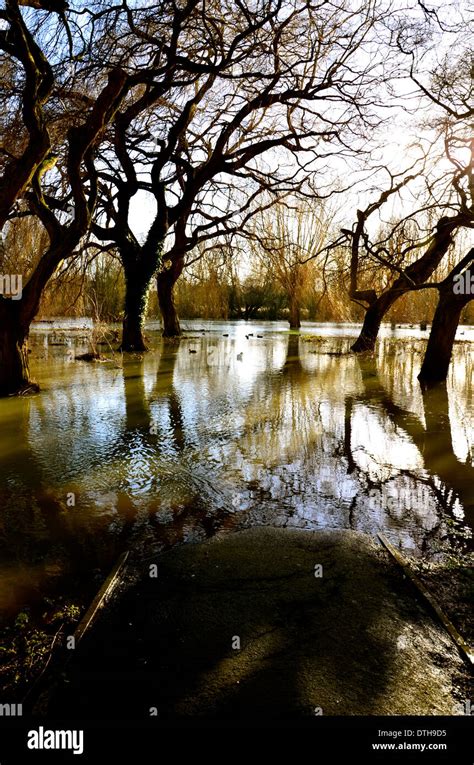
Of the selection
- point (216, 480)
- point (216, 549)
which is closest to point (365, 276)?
point (216, 480)

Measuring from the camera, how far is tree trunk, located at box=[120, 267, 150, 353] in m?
14.7

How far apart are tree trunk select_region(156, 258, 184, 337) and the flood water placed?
11087 millimetres

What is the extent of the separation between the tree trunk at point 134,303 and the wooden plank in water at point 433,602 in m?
12.5

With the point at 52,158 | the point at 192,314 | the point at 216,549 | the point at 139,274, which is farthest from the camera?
the point at 192,314

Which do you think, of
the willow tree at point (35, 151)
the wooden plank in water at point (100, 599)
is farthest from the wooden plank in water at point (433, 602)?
the willow tree at point (35, 151)

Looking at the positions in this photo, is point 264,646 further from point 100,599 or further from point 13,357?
point 13,357

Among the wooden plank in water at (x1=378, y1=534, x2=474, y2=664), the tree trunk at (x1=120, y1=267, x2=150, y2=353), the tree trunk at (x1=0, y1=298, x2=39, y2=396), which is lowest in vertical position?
the wooden plank in water at (x1=378, y1=534, x2=474, y2=664)

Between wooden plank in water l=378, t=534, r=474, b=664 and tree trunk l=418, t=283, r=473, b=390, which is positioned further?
tree trunk l=418, t=283, r=473, b=390

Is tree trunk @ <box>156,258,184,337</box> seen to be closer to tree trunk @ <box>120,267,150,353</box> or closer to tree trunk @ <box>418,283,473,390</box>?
tree trunk @ <box>120,267,150,353</box>

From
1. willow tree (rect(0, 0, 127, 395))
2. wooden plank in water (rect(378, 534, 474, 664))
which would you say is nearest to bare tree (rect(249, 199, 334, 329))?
willow tree (rect(0, 0, 127, 395))

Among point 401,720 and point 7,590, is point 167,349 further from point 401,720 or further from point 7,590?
point 401,720

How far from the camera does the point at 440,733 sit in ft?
6.05

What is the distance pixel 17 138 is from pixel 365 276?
12509 millimetres

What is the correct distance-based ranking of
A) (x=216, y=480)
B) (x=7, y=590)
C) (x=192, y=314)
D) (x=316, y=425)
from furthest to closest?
(x=192, y=314) → (x=316, y=425) → (x=216, y=480) → (x=7, y=590)
